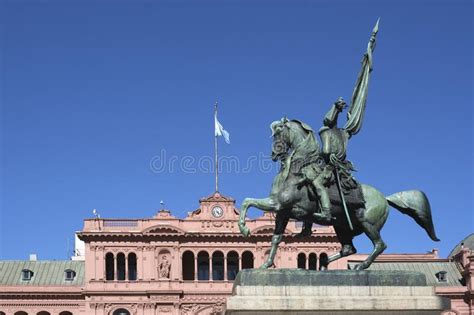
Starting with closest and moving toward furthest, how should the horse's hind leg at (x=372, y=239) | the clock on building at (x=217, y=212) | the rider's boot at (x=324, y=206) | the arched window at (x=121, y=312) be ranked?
the rider's boot at (x=324, y=206)
the horse's hind leg at (x=372, y=239)
the arched window at (x=121, y=312)
the clock on building at (x=217, y=212)

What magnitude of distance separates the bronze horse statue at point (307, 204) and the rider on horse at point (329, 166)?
0.56 ft

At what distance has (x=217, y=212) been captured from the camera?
8800 cm

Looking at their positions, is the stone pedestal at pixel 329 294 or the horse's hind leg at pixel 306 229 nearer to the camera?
the stone pedestal at pixel 329 294

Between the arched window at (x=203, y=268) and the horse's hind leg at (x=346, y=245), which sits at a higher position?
the arched window at (x=203, y=268)

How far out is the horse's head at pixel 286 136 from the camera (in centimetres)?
1845

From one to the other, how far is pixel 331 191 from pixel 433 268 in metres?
79.6

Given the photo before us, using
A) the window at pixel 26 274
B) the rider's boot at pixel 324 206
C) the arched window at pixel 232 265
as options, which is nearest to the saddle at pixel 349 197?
the rider's boot at pixel 324 206

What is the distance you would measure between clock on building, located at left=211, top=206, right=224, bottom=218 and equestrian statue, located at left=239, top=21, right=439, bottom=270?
6869 centimetres

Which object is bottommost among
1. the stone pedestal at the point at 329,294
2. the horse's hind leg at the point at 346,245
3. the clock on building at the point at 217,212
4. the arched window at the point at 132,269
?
the stone pedestal at the point at 329,294

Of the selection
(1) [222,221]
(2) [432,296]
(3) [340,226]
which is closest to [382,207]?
(3) [340,226]

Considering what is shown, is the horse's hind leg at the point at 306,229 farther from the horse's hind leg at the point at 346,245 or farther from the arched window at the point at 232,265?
the arched window at the point at 232,265


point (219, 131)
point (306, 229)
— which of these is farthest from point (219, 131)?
point (306, 229)

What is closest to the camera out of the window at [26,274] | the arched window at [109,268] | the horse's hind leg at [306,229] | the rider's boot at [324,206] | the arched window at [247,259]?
the rider's boot at [324,206]

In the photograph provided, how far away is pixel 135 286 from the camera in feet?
286
